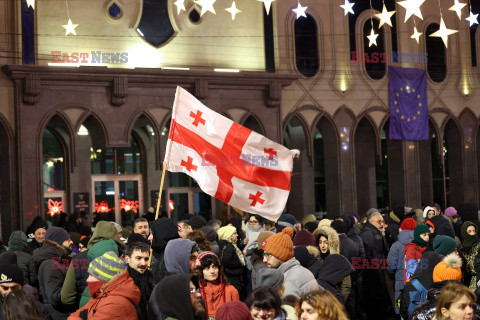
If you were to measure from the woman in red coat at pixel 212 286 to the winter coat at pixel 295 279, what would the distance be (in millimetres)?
535

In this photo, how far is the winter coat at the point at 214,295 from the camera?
7.32 m

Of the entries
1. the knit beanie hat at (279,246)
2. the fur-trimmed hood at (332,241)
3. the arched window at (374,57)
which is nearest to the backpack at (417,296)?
the knit beanie hat at (279,246)

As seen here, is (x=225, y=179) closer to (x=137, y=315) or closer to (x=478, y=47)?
(x=137, y=315)

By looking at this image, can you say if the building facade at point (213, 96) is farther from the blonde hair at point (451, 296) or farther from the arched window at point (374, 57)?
the blonde hair at point (451, 296)

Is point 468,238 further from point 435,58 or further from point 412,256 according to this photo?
point 435,58

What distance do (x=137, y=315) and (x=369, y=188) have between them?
72.0ft

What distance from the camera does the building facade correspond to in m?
20.7

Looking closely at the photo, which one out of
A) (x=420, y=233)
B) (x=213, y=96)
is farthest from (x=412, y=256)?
(x=213, y=96)

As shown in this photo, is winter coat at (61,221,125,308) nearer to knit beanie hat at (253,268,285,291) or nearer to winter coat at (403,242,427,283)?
knit beanie hat at (253,268,285,291)

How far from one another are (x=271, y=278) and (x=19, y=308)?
2336 mm

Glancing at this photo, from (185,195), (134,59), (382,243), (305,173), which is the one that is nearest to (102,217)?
(185,195)

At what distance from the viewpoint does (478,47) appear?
27.4 m

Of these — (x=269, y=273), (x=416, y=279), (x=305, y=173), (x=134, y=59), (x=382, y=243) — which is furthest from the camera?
(x=305, y=173)

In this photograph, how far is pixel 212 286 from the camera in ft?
24.2
